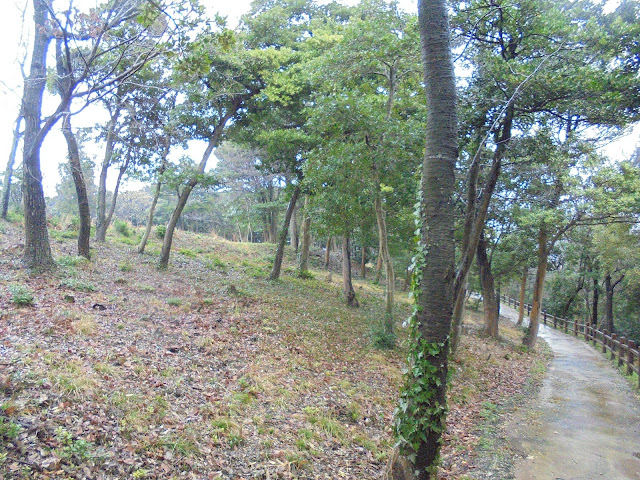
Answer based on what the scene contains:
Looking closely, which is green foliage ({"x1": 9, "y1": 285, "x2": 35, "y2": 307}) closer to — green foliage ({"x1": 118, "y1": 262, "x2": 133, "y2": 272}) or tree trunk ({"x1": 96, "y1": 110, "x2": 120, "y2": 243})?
green foliage ({"x1": 118, "y1": 262, "x2": 133, "y2": 272})

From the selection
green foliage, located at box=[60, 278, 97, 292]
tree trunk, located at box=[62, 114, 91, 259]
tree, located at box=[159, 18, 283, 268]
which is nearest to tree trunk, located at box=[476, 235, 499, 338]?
tree, located at box=[159, 18, 283, 268]

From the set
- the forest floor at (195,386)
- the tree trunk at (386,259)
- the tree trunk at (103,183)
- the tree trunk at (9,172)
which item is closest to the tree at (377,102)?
the tree trunk at (386,259)

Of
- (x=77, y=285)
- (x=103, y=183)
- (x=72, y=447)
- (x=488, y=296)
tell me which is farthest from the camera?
(x=488, y=296)

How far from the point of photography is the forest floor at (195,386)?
4008 millimetres

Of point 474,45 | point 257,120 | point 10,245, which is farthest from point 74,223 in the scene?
point 474,45

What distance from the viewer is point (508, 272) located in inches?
867

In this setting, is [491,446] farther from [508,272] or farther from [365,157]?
[508,272]

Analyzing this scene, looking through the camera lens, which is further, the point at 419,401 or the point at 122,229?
the point at 122,229

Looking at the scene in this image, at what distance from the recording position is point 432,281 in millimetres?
3834

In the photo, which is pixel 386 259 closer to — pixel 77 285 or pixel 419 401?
pixel 419 401

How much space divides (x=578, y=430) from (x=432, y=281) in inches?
222

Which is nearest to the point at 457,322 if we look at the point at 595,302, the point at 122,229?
the point at 122,229

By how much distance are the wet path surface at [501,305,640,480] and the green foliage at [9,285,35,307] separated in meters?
8.17

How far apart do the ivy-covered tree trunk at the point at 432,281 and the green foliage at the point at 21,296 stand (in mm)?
6652
